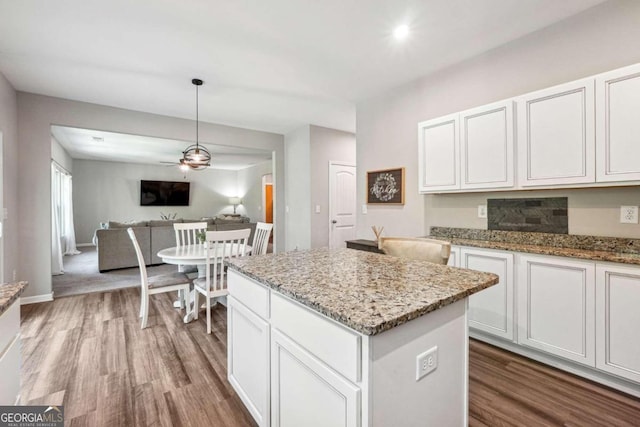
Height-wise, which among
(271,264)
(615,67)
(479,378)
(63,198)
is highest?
(615,67)

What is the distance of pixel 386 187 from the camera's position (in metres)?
3.57

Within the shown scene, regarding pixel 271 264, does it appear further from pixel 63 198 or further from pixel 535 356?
pixel 63 198

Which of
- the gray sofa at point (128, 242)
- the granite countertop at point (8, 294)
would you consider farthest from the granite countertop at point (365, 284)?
the gray sofa at point (128, 242)

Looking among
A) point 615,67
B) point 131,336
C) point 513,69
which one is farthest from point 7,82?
point 615,67

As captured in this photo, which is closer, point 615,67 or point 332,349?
point 332,349

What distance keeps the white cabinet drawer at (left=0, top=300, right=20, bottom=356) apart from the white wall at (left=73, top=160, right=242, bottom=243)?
346 inches

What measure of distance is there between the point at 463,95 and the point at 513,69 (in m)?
0.44

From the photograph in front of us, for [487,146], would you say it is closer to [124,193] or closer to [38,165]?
[38,165]

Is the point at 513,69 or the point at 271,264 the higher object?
the point at 513,69

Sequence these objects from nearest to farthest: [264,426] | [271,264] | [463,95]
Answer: [264,426] → [271,264] → [463,95]

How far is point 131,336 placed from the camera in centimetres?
265

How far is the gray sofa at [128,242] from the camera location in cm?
513

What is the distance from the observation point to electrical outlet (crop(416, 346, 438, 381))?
99 cm

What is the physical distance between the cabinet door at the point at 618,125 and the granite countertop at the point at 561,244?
484 mm
